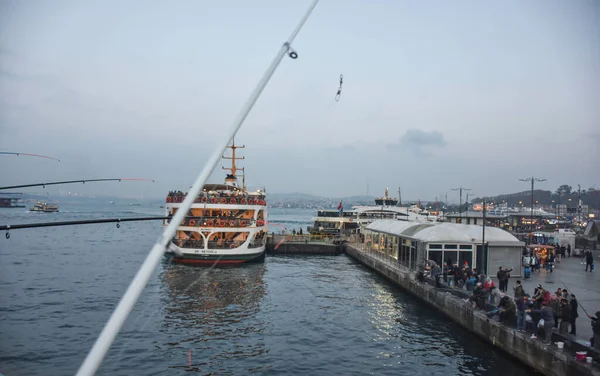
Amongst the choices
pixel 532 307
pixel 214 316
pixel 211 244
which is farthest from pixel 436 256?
pixel 211 244

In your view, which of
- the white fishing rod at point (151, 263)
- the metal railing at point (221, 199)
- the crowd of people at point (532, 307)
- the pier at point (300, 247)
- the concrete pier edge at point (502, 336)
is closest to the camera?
the white fishing rod at point (151, 263)

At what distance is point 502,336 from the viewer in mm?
15766

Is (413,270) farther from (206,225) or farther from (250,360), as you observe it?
(206,225)

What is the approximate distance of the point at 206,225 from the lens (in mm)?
36812

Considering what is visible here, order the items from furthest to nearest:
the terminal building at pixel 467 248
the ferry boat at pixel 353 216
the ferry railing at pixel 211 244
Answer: the ferry boat at pixel 353 216 < the ferry railing at pixel 211 244 < the terminal building at pixel 467 248

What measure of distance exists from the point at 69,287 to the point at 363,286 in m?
18.5

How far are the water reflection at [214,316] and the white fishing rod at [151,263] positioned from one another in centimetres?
672

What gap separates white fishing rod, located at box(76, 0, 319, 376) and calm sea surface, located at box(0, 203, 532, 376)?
12269 mm

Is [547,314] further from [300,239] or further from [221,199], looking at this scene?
[300,239]

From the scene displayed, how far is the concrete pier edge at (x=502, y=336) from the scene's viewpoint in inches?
477

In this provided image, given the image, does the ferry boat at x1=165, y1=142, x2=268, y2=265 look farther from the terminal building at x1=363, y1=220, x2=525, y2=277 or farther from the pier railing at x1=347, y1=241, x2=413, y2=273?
the terminal building at x1=363, y1=220, x2=525, y2=277

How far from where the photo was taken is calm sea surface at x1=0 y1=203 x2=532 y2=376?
1557 cm

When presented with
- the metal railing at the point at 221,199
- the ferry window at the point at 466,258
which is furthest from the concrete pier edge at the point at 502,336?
the metal railing at the point at 221,199

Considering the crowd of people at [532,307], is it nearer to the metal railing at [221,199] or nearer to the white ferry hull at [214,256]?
the white ferry hull at [214,256]
